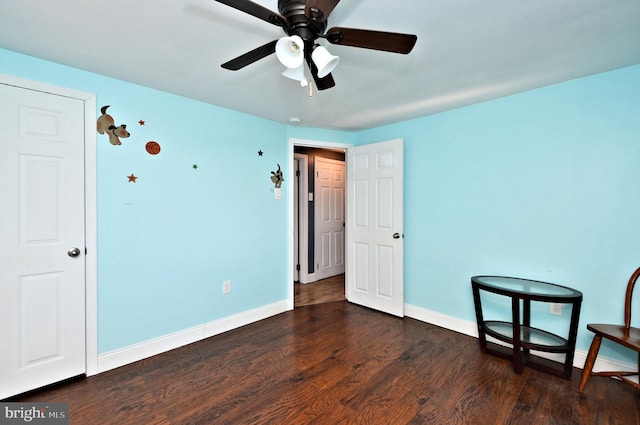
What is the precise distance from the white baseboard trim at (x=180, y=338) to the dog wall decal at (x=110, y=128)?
162 centimetres

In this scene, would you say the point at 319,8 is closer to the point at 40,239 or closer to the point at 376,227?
the point at 40,239

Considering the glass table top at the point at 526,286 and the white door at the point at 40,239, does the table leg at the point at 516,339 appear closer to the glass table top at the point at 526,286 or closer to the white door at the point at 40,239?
the glass table top at the point at 526,286

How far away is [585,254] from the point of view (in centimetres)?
219

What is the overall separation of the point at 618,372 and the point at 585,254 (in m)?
0.79

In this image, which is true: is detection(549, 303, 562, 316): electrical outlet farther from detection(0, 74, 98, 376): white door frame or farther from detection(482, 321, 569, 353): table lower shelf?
detection(0, 74, 98, 376): white door frame

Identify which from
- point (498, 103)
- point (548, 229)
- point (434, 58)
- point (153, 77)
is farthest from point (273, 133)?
point (548, 229)

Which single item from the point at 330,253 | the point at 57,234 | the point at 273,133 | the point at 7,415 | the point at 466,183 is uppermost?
the point at 273,133

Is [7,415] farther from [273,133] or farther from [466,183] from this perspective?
[466,183]

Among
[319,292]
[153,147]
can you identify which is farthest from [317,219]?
[153,147]

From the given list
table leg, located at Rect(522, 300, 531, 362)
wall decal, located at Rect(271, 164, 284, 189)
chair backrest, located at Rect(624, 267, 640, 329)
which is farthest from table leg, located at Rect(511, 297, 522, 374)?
wall decal, located at Rect(271, 164, 284, 189)

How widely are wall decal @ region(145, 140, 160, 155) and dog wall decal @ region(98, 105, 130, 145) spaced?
16cm

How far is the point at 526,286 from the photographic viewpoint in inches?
90.9

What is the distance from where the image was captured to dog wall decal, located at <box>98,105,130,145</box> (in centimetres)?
215

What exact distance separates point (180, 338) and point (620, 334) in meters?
3.22
